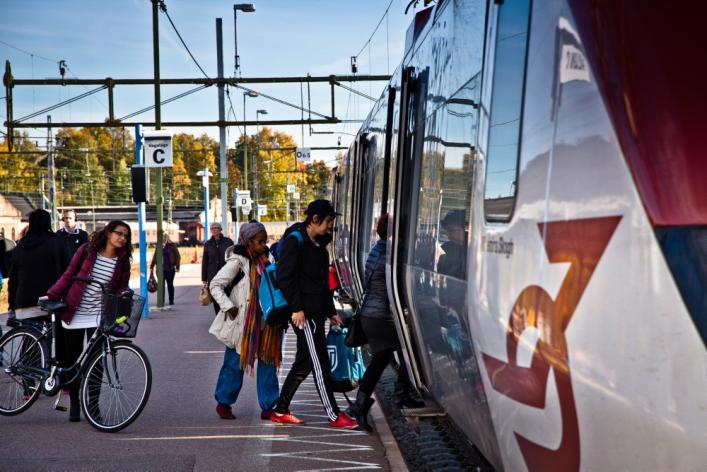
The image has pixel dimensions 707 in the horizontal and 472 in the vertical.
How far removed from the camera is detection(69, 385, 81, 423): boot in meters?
9.24

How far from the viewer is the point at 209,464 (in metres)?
7.43

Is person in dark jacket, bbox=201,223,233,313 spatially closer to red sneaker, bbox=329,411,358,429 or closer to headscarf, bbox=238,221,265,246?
headscarf, bbox=238,221,265,246

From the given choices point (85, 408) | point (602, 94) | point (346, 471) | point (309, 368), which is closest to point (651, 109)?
point (602, 94)

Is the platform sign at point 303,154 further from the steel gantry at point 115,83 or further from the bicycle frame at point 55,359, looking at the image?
the bicycle frame at point 55,359

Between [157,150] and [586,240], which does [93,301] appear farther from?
[157,150]

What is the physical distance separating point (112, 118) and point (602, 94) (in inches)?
862

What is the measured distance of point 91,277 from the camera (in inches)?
358

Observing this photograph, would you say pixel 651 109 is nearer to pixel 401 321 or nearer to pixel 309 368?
pixel 401 321

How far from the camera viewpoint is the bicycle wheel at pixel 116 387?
881 cm

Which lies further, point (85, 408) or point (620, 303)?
point (85, 408)

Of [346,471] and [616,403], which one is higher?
[616,403]

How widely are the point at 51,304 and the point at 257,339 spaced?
1.72 metres

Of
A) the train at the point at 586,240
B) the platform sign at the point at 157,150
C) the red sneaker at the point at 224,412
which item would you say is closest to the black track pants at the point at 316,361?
the red sneaker at the point at 224,412

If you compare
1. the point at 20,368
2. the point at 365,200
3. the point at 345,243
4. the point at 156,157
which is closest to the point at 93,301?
the point at 20,368
